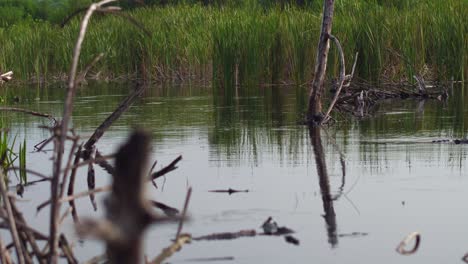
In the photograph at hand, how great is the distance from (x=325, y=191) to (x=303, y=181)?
1.38 ft

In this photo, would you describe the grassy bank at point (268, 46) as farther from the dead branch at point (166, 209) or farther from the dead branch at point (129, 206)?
the dead branch at point (129, 206)

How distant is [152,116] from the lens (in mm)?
11789

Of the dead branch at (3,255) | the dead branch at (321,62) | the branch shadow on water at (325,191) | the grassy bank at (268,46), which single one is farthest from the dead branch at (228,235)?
the grassy bank at (268,46)

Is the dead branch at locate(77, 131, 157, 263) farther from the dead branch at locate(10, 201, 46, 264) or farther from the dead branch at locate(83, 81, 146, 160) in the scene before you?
the dead branch at locate(83, 81, 146, 160)

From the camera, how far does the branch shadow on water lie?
16.2ft

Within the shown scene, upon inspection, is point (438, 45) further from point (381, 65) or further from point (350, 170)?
point (350, 170)

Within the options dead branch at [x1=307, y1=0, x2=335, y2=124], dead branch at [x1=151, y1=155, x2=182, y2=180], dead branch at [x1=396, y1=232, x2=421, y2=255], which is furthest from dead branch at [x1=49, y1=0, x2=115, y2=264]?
dead branch at [x1=307, y1=0, x2=335, y2=124]

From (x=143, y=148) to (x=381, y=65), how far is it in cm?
1431

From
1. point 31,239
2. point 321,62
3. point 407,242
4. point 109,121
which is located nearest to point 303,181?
point 109,121

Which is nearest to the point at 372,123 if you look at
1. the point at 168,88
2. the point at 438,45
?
the point at 438,45

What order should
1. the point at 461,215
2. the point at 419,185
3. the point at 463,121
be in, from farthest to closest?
1. the point at 463,121
2. the point at 419,185
3. the point at 461,215

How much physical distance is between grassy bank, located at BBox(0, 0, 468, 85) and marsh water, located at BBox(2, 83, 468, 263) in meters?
2.91

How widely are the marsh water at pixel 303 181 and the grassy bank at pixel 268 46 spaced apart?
2.91 metres

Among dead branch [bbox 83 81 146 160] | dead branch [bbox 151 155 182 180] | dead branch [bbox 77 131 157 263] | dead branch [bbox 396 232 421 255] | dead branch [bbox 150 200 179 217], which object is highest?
dead branch [bbox 77 131 157 263]
